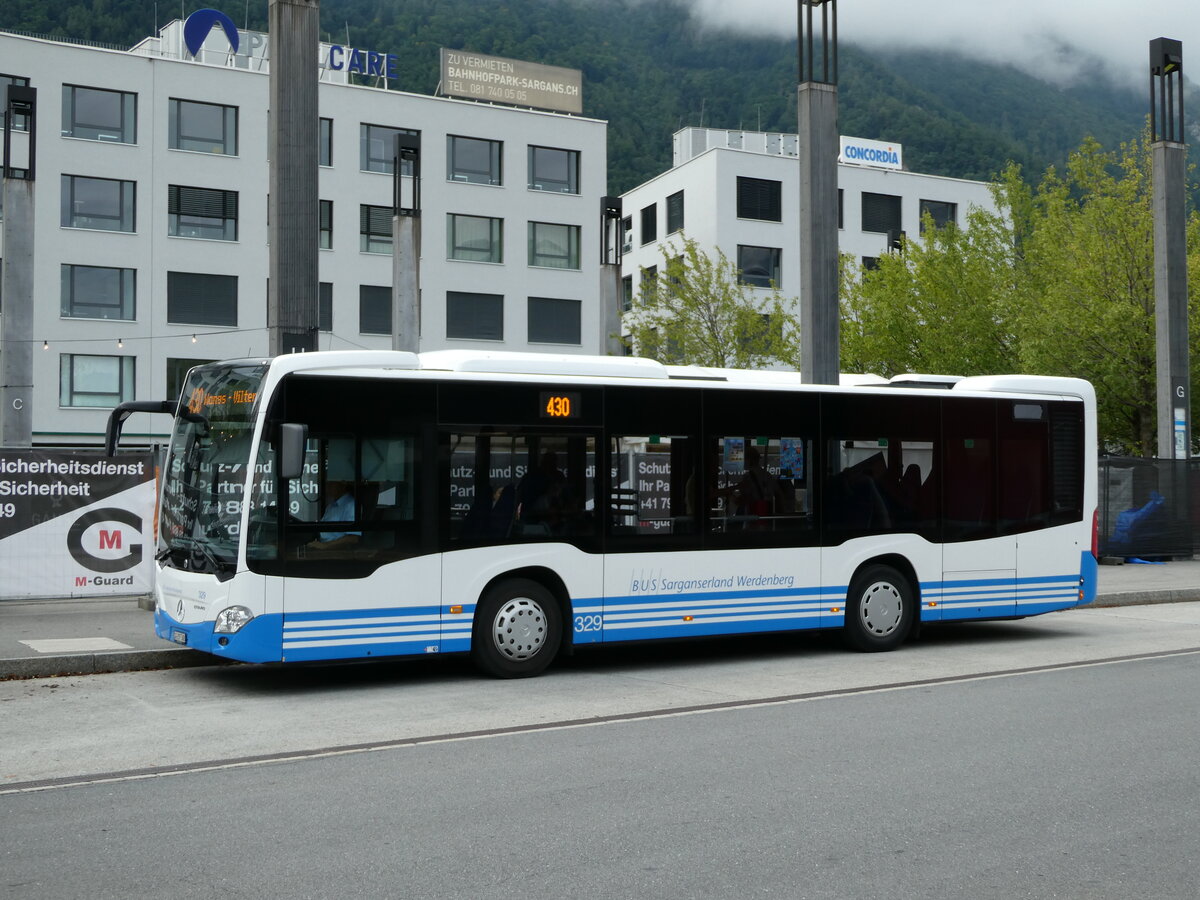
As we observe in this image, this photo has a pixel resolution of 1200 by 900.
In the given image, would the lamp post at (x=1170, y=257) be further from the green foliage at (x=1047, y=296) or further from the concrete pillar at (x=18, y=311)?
the concrete pillar at (x=18, y=311)

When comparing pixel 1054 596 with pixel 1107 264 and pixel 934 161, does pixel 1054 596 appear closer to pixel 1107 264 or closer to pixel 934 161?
pixel 1107 264

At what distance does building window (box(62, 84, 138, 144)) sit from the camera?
1821 inches

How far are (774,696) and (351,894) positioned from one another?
5.61 m

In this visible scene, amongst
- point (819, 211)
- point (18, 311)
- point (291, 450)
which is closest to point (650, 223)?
point (18, 311)

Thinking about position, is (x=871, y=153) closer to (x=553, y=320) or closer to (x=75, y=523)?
(x=553, y=320)

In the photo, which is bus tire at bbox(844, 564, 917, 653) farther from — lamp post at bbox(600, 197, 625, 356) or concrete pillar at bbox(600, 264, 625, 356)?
concrete pillar at bbox(600, 264, 625, 356)

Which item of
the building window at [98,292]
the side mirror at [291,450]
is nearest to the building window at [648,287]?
the building window at [98,292]

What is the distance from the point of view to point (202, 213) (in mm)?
48906

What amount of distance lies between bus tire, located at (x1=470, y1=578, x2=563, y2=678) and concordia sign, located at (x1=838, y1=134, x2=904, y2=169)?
197ft

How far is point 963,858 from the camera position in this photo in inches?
219

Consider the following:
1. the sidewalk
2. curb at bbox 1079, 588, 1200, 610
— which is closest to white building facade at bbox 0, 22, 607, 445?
the sidewalk

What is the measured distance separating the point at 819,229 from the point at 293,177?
7142 mm

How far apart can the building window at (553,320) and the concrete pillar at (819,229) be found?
123 feet

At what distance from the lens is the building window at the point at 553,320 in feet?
181
